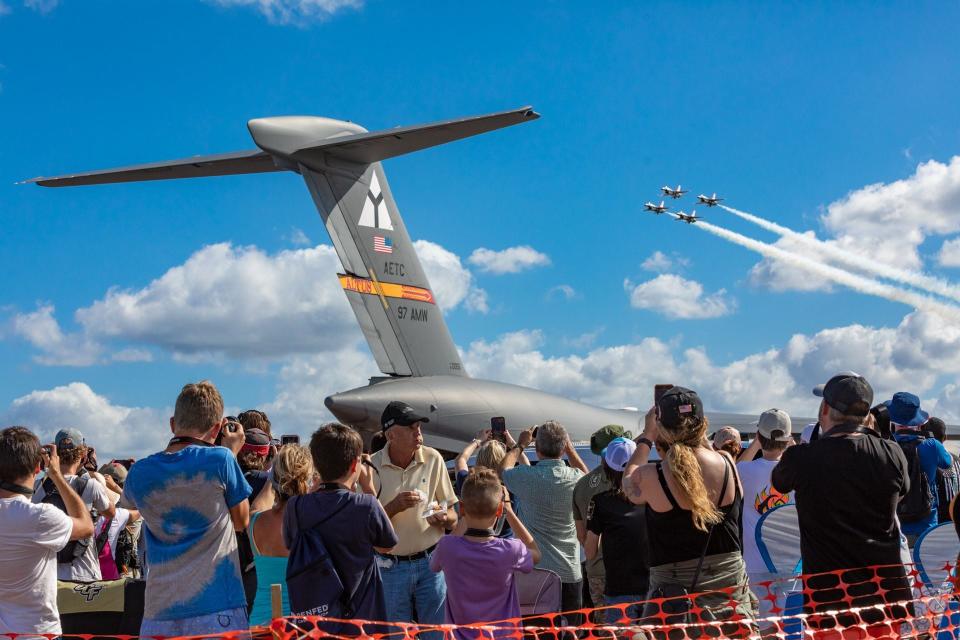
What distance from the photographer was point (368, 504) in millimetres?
4117

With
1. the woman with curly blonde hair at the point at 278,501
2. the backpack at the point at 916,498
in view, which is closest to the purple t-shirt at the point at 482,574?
the woman with curly blonde hair at the point at 278,501

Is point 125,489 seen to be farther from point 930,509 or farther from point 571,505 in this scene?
point 930,509

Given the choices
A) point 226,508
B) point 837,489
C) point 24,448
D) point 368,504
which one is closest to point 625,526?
point 837,489

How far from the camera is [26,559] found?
14.0ft

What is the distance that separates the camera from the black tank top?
4.00 metres

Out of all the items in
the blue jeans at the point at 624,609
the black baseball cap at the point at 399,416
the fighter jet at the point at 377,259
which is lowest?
the blue jeans at the point at 624,609

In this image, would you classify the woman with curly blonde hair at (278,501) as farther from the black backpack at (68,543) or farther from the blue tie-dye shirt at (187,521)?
the black backpack at (68,543)

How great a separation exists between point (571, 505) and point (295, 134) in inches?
442

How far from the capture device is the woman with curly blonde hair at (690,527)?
396cm

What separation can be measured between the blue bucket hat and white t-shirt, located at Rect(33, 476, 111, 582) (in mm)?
5749

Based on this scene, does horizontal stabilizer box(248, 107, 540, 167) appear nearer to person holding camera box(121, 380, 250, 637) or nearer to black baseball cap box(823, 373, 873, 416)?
black baseball cap box(823, 373, 873, 416)

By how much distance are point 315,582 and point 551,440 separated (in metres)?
2.25

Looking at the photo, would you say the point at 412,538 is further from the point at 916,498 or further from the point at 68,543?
the point at 916,498

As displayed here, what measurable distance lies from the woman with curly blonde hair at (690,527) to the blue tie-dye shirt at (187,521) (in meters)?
1.86
